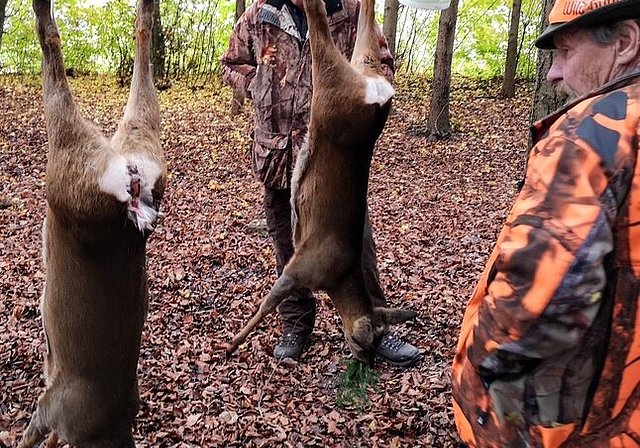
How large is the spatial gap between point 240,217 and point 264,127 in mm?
4103

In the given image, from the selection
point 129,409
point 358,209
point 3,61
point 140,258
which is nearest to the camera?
point 140,258

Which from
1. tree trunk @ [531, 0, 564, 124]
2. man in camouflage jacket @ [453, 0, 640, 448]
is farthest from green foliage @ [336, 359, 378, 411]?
man in camouflage jacket @ [453, 0, 640, 448]

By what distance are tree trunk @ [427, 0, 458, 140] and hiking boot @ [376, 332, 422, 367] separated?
26.6ft

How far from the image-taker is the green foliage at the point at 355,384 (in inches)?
169

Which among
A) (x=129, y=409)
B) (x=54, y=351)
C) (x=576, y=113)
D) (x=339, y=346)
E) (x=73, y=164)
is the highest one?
(x=576, y=113)

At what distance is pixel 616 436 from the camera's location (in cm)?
170

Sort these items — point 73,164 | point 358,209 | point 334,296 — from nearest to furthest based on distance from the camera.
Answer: point 73,164
point 358,209
point 334,296

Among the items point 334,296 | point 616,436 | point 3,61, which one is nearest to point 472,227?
point 334,296

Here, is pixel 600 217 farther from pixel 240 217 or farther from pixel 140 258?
pixel 240 217

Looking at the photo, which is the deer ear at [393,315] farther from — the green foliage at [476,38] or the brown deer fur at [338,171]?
the green foliage at [476,38]

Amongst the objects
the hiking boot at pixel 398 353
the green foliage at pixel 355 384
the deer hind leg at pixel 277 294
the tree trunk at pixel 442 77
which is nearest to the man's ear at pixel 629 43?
the deer hind leg at pixel 277 294

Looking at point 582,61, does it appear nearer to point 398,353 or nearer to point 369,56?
point 369,56

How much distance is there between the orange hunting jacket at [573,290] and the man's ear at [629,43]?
9 centimetres

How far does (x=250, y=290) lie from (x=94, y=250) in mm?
3440
